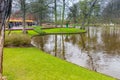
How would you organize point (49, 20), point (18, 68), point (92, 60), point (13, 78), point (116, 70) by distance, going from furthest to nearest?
point (49, 20) < point (92, 60) < point (116, 70) < point (18, 68) < point (13, 78)

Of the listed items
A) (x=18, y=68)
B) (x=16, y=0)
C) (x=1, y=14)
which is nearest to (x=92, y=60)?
(x=18, y=68)

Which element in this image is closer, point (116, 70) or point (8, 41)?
point (116, 70)

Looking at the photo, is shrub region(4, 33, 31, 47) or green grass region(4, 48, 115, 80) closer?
green grass region(4, 48, 115, 80)

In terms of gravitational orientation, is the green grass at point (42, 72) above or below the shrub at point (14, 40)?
below

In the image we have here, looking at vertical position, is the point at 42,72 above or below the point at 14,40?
below

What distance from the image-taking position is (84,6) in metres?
56.4

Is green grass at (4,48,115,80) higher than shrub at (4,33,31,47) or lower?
lower

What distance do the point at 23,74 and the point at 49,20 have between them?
75.7 m

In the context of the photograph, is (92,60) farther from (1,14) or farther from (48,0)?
(48,0)

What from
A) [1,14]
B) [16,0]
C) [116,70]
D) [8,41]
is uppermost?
[16,0]

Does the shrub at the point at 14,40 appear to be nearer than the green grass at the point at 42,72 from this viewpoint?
No

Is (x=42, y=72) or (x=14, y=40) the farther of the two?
(x=14, y=40)

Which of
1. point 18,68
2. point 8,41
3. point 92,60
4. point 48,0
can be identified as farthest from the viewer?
point 48,0

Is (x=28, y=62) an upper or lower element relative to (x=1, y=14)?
lower
